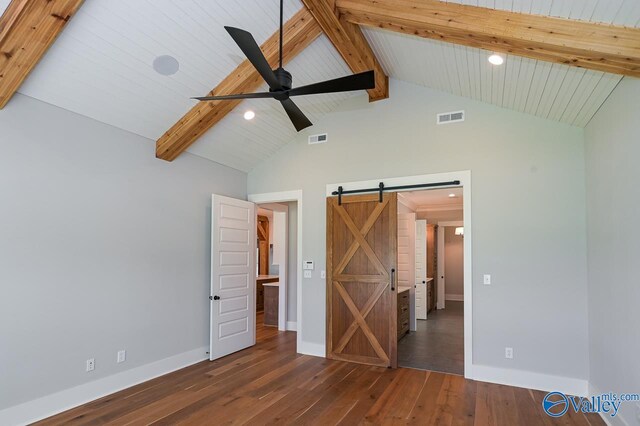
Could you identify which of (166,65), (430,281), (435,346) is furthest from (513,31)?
(430,281)

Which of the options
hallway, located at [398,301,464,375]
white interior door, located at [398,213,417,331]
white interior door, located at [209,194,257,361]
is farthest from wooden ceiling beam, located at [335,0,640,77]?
white interior door, located at [398,213,417,331]

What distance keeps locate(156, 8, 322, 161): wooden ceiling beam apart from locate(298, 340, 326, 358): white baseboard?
3244mm

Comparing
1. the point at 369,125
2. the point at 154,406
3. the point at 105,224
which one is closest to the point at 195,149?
the point at 105,224

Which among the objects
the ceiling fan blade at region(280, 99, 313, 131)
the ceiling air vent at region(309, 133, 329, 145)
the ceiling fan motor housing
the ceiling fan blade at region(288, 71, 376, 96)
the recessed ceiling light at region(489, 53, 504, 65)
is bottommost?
the ceiling fan blade at region(280, 99, 313, 131)

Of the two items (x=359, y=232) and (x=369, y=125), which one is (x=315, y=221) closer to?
(x=359, y=232)

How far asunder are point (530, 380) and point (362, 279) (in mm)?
2242

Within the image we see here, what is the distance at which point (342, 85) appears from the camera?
282 cm

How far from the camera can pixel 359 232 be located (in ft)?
17.1

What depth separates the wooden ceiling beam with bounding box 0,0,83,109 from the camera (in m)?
2.69

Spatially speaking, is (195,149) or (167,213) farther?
(195,149)

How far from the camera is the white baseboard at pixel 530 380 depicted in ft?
12.8

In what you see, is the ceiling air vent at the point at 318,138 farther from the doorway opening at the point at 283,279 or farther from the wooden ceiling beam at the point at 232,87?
the doorway opening at the point at 283,279

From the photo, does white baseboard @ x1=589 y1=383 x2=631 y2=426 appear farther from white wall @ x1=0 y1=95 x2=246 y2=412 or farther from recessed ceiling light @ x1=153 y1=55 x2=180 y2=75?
recessed ceiling light @ x1=153 y1=55 x2=180 y2=75

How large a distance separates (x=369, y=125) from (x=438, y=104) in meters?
0.98
